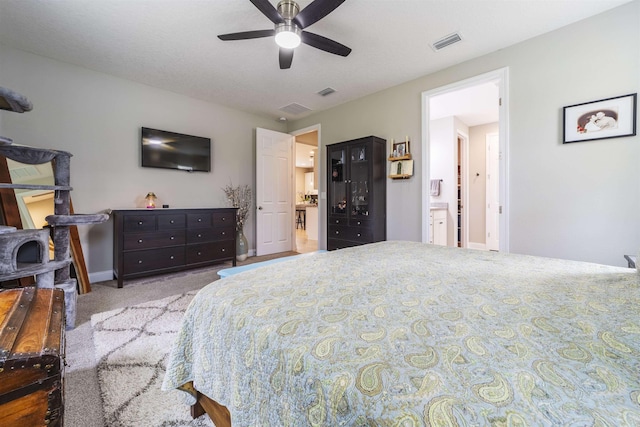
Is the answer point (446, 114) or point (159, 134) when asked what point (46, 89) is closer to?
point (159, 134)

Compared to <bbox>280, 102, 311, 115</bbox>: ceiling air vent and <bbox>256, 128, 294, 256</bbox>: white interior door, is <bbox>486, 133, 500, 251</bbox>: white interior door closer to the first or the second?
<bbox>280, 102, 311, 115</bbox>: ceiling air vent

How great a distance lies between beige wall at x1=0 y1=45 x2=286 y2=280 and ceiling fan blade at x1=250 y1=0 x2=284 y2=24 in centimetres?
265

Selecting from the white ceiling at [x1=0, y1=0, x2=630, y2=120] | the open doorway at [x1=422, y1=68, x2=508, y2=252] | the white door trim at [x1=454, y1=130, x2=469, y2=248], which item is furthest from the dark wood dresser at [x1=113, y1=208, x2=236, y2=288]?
the white door trim at [x1=454, y1=130, x2=469, y2=248]

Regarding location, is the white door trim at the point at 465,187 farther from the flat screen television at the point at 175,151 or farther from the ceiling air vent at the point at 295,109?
the flat screen television at the point at 175,151

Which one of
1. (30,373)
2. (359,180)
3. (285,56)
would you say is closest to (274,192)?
(359,180)

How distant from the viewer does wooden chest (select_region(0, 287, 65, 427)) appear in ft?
1.72

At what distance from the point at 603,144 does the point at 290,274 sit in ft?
9.76

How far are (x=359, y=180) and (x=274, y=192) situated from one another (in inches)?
74.6

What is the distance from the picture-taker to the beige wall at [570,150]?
2211 mm

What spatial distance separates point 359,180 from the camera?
374 cm

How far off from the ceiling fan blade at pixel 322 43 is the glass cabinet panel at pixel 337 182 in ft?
5.24

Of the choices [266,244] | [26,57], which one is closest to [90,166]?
[26,57]

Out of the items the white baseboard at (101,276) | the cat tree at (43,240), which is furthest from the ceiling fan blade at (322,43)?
the white baseboard at (101,276)

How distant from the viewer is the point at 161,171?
12.6ft
